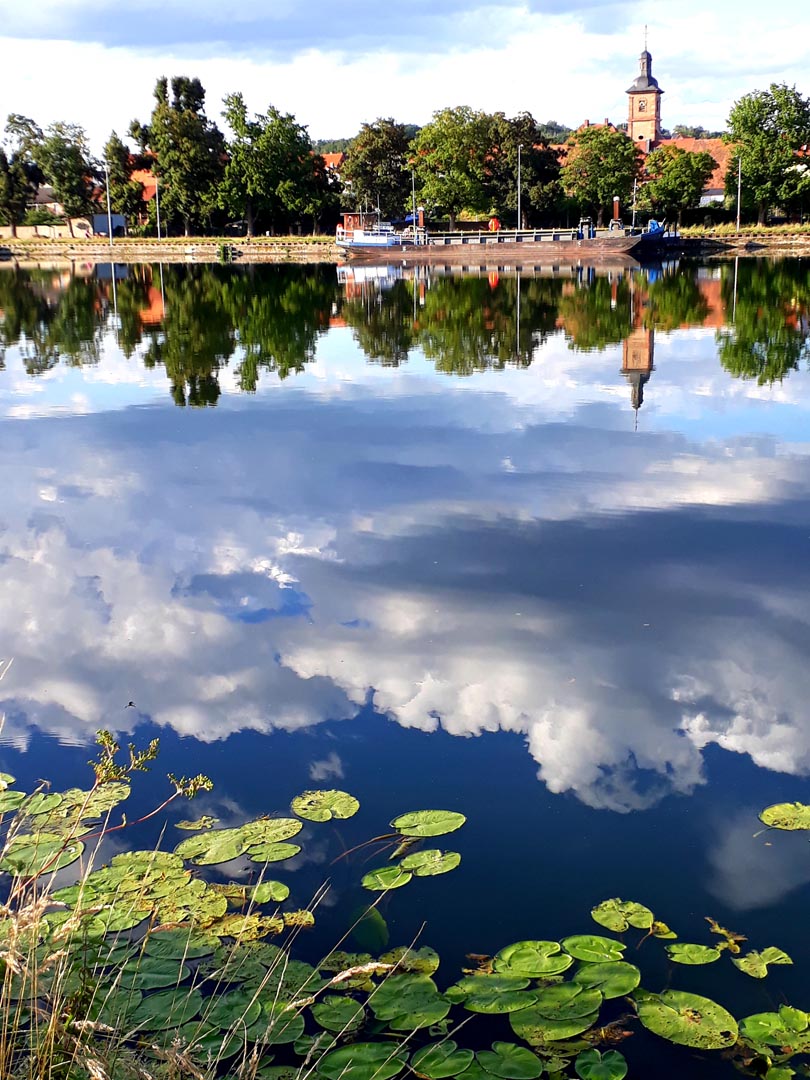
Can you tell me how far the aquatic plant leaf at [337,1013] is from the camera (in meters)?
3.34

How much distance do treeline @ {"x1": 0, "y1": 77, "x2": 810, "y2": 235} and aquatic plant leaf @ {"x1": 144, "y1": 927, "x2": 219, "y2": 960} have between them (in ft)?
229

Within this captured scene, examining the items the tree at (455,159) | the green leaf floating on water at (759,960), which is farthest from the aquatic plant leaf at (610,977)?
the tree at (455,159)

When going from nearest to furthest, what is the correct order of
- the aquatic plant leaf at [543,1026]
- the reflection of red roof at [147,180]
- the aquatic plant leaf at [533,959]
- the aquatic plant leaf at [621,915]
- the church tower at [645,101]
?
the aquatic plant leaf at [543,1026]
the aquatic plant leaf at [533,959]
the aquatic plant leaf at [621,915]
the reflection of red roof at [147,180]
the church tower at [645,101]

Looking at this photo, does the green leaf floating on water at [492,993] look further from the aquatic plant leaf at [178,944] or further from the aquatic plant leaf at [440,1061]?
the aquatic plant leaf at [178,944]

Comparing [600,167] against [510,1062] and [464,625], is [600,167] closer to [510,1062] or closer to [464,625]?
[464,625]

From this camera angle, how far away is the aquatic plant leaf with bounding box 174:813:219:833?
4.58 metres

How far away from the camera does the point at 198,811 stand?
4734mm

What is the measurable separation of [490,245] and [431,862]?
5844cm

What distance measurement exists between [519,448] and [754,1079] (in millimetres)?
8771

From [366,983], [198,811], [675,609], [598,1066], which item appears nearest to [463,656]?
[675,609]

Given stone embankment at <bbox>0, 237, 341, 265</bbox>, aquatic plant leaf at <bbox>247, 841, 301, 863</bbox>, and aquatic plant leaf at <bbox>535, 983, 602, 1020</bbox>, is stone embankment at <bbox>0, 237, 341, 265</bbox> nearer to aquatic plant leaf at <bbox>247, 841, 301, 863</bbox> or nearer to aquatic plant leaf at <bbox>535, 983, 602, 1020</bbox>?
aquatic plant leaf at <bbox>247, 841, 301, 863</bbox>

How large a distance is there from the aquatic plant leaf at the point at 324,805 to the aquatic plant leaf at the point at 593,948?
127 cm

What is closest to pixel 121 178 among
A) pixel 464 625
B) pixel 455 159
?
pixel 455 159

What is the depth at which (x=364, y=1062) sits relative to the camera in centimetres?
317
